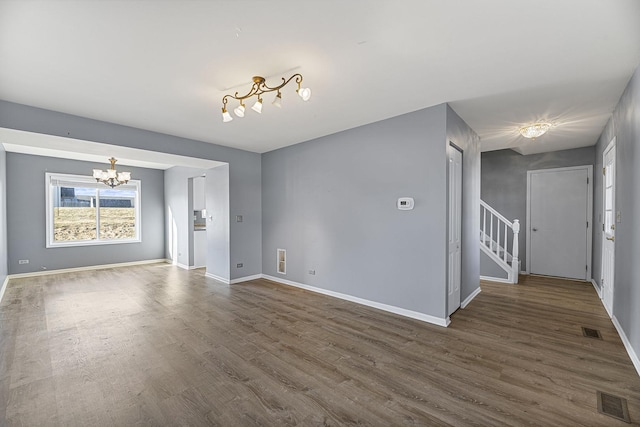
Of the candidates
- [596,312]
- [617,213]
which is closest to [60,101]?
[617,213]

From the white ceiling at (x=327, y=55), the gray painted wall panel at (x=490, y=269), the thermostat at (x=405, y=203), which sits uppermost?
the white ceiling at (x=327, y=55)

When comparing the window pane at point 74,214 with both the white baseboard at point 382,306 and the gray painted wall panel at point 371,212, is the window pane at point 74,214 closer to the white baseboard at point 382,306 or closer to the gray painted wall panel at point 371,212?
the gray painted wall panel at point 371,212

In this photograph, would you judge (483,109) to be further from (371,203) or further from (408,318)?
(408,318)

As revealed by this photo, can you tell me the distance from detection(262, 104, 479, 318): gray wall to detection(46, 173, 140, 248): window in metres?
4.68

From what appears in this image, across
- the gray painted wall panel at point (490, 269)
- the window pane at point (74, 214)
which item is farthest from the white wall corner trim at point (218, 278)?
the gray painted wall panel at point (490, 269)

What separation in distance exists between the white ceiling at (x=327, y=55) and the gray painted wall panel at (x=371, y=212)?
0.45 m

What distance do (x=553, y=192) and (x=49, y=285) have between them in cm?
1010

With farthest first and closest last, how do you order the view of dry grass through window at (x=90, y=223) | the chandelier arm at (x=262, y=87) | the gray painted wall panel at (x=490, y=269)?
the view of dry grass through window at (x=90, y=223) → the gray painted wall panel at (x=490, y=269) → the chandelier arm at (x=262, y=87)

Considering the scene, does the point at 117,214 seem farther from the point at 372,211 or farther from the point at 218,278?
the point at 372,211

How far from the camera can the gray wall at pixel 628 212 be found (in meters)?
2.43

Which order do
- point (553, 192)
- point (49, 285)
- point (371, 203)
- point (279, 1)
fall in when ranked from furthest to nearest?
point (553, 192), point (49, 285), point (371, 203), point (279, 1)

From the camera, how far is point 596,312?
370cm

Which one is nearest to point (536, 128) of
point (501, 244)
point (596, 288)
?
point (501, 244)

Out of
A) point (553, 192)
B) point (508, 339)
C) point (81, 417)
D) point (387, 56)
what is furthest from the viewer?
point (553, 192)
